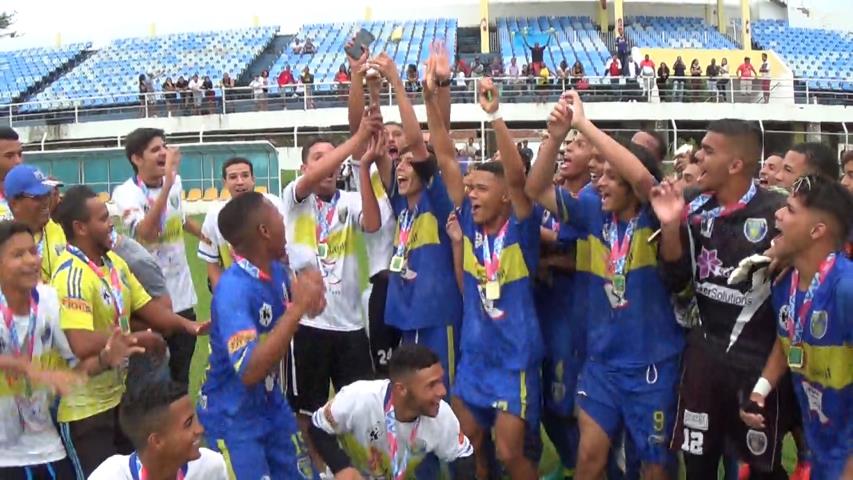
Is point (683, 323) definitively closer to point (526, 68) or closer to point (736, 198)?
point (736, 198)

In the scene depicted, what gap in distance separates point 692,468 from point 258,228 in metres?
2.51

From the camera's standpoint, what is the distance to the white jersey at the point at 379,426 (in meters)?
4.57

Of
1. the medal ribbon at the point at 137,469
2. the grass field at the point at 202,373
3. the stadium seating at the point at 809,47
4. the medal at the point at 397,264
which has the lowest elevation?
the grass field at the point at 202,373

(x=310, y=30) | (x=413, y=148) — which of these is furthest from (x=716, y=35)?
(x=413, y=148)

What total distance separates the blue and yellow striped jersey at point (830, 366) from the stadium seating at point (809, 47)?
32633mm

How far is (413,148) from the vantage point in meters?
5.72

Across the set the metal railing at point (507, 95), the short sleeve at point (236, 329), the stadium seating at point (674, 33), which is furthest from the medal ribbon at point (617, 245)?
the stadium seating at point (674, 33)

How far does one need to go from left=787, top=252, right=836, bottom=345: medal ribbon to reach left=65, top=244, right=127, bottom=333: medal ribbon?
10.7ft

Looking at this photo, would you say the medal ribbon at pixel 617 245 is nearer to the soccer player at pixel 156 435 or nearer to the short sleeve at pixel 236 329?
the short sleeve at pixel 236 329

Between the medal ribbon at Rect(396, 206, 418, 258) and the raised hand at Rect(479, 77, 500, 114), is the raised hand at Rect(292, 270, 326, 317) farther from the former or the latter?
the medal ribbon at Rect(396, 206, 418, 258)

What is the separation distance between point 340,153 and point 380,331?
50.0 inches

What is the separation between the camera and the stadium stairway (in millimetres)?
35491

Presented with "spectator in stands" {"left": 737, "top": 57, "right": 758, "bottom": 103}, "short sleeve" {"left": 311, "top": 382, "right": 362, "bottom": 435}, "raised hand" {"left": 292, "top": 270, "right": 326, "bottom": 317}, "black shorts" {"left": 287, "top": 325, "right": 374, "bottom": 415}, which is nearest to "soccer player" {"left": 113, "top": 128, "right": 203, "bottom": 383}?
"black shorts" {"left": 287, "top": 325, "right": 374, "bottom": 415}

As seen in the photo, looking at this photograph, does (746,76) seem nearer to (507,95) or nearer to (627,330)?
(507,95)
